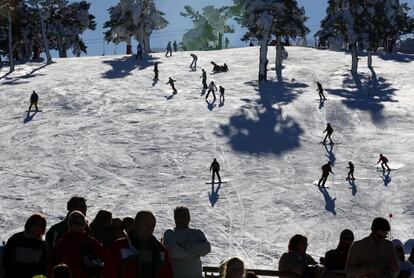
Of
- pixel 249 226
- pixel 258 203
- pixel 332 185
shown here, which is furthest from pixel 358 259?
pixel 332 185

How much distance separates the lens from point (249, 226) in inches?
956

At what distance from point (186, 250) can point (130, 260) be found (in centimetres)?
106

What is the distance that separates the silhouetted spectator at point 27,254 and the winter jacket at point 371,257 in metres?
3.12

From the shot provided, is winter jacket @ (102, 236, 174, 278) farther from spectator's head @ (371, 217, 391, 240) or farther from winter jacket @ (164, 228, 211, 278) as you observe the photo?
spectator's head @ (371, 217, 391, 240)

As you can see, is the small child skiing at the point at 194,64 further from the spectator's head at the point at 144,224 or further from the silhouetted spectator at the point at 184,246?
the spectator's head at the point at 144,224

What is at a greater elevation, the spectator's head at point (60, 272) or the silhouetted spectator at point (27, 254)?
the spectator's head at point (60, 272)

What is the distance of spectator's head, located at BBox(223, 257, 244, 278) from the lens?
670cm

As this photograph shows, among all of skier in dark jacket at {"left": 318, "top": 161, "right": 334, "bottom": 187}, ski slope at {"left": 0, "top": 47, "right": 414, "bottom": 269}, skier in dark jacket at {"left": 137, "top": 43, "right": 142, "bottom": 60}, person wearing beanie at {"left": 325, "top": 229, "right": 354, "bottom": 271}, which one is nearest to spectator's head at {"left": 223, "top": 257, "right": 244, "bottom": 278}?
person wearing beanie at {"left": 325, "top": 229, "right": 354, "bottom": 271}

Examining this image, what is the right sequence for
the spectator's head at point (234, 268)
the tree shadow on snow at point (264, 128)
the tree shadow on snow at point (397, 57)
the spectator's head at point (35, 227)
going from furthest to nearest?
the tree shadow on snow at point (397, 57) < the tree shadow on snow at point (264, 128) < the spectator's head at point (35, 227) < the spectator's head at point (234, 268)

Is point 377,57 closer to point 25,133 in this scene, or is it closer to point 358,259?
point 25,133

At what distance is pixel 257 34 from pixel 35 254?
49296 millimetres

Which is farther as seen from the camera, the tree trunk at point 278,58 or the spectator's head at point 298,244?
the tree trunk at point 278,58

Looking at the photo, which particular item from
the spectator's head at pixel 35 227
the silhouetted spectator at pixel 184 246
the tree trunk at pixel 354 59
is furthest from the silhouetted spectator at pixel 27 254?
the tree trunk at pixel 354 59

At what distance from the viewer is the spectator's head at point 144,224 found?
758cm
